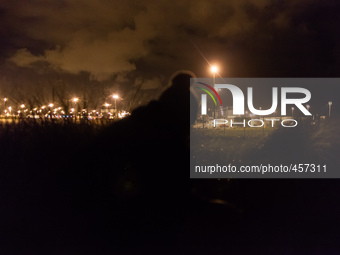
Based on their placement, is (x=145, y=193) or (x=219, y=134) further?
(x=219, y=134)

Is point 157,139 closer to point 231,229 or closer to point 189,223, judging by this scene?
point 189,223

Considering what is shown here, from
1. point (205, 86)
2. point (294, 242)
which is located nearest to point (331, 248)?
point (294, 242)

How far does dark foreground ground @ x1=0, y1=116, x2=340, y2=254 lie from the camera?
10.9ft

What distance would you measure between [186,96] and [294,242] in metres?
2.45

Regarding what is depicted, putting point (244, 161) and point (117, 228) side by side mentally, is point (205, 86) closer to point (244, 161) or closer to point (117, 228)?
point (244, 161)

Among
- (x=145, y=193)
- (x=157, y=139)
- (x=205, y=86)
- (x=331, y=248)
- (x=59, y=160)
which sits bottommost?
(x=331, y=248)

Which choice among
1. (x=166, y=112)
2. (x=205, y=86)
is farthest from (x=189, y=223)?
(x=205, y=86)

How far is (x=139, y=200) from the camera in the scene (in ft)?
14.3

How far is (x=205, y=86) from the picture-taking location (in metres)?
4.88

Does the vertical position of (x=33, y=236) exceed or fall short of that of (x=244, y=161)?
it falls short

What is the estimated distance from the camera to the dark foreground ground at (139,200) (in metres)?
Answer: 3.32

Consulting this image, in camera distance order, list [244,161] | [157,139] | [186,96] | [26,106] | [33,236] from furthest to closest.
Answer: [244,161], [26,106], [157,139], [186,96], [33,236]

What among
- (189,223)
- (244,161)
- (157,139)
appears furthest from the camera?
(244,161)

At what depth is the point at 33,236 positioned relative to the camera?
3422 millimetres
